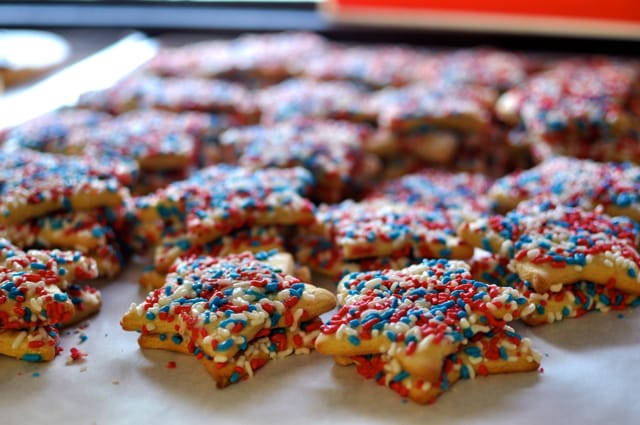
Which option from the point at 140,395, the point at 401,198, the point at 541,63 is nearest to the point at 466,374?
the point at 140,395

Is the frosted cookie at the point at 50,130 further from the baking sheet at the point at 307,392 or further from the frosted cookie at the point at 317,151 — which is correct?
the baking sheet at the point at 307,392

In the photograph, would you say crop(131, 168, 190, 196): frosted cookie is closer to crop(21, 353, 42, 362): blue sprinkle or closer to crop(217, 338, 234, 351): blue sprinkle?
crop(21, 353, 42, 362): blue sprinkle

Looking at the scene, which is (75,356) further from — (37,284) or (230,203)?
(230,203)

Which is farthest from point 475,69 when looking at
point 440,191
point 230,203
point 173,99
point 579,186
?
point 230,203

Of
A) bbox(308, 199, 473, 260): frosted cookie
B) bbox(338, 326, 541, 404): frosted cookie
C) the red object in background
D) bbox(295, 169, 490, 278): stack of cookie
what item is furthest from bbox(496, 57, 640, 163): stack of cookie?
bbox(338, 326, 541, 404): frosted cookie

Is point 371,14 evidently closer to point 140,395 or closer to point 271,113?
point 271,113

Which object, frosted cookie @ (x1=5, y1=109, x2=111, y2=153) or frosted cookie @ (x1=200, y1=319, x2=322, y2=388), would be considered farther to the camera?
frosted cookie @ (x1=5, y1=109, x2=111, y2=153)
